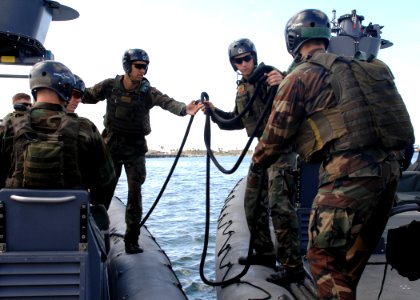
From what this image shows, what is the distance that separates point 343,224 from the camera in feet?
8.98

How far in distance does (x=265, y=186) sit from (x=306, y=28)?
5.90 ft

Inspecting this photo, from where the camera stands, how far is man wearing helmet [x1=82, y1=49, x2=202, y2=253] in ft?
17.5

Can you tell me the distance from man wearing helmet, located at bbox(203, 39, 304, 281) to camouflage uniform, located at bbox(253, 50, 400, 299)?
75 centimetres

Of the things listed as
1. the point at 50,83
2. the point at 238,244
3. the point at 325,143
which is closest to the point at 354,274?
the point at 325,143

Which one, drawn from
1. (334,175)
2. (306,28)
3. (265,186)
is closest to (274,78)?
(306,28)

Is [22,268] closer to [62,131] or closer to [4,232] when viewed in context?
[4,232]

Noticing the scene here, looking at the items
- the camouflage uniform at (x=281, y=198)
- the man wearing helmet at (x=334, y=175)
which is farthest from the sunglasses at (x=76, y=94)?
the man wearing helmet at (x=334, y=175)

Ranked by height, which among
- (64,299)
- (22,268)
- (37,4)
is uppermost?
(37,4)

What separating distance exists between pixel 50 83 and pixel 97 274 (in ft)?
4.26

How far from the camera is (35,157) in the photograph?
3021 millimetres

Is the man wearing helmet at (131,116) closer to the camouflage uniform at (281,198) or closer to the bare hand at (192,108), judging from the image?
the bare hand at (192,108)

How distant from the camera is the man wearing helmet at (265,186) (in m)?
4.11

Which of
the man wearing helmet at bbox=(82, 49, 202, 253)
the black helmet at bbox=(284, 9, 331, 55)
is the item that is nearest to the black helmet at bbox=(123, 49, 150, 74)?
the man wearing helmet at bbox=(82, 49, 202, 253)

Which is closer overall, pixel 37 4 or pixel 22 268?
pixel 22 268
